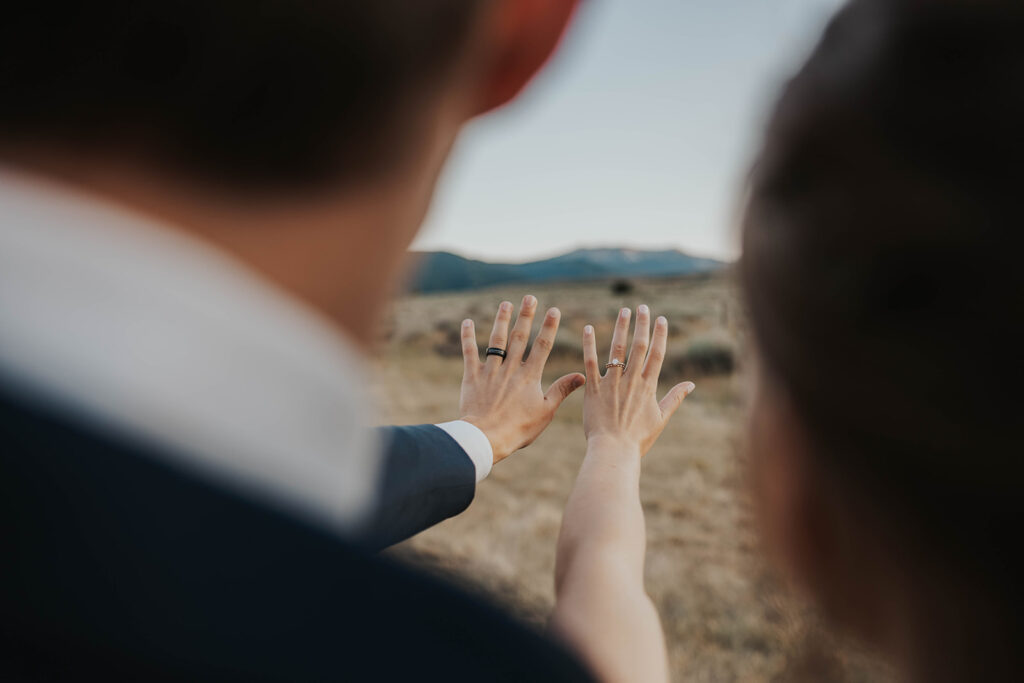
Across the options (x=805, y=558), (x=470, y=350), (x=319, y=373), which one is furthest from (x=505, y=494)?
(x=319, y=373)

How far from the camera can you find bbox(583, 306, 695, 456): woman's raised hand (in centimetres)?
160

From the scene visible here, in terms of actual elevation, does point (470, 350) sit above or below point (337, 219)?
above

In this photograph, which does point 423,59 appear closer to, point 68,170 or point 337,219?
point 337,219

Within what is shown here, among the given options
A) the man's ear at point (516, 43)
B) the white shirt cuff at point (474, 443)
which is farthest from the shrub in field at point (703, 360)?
the man's ear at point (516, 43)

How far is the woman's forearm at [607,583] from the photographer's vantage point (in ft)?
3.17

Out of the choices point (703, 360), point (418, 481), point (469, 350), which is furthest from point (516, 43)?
point (703, 360)

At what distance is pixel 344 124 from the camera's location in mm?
445

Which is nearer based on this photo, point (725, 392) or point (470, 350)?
point (470, 350)

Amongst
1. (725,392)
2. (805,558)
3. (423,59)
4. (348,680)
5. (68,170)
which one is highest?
(725,392)

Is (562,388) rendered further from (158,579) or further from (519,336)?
(158,579)

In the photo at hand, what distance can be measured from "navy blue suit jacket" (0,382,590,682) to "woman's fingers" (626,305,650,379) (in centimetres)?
139

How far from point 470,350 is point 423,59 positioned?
5.09 feet

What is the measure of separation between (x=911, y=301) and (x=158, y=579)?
0.60 meters

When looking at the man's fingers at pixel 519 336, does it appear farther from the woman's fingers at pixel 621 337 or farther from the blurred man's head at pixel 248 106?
Answer: the blurred man's head at pixel 248 106
